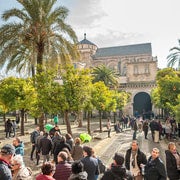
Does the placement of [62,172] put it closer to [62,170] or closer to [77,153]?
[62,170]

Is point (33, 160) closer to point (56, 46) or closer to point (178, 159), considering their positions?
point (178, 159)

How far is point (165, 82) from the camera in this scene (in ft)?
88.1

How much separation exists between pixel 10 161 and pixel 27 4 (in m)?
13.9

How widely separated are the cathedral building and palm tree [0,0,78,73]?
32.2 meters

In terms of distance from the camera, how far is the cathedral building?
52.0 m

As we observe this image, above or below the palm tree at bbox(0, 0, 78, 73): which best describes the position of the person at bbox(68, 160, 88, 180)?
below

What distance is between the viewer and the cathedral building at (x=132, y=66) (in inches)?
2048

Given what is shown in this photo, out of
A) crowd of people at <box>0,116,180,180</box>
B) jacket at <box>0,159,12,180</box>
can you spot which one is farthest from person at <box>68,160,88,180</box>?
jacket at <box>0,159,12,180</box>

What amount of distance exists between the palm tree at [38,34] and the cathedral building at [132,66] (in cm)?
3216

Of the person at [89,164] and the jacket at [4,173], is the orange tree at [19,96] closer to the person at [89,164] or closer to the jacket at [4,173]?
the person at [89,164]

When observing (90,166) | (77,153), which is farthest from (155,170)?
(77,153)

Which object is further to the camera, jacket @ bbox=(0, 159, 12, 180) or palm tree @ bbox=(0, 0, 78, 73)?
palm tree @ bbox=(0, 0, 78, 73)

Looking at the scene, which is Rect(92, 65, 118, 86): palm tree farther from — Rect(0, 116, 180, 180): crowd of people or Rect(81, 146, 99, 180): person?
Rect(81, 146, 99, 180): person

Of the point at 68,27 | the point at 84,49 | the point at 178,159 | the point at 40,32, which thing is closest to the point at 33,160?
the point at 178,159
